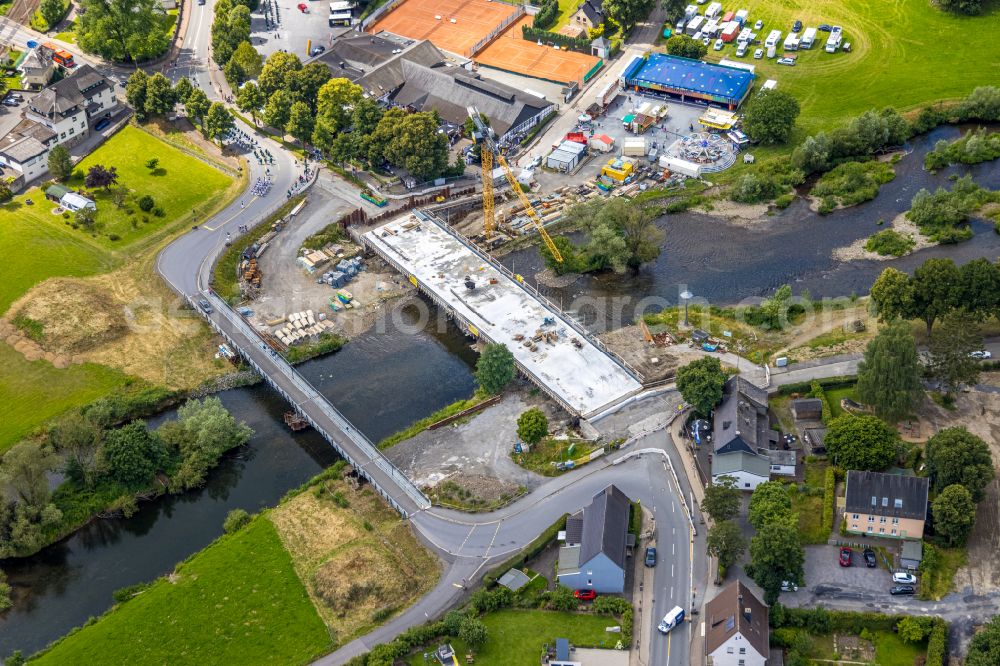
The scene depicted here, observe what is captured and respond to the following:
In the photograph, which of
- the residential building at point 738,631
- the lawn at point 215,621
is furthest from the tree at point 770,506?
the lawn at point 215,621

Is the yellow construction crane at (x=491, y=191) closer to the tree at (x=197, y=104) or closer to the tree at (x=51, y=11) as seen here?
the tree at (x=197, y=104)

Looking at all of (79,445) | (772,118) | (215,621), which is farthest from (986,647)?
(772,118)

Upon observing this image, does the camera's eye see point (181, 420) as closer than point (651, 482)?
No

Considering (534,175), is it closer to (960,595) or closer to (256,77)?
(256,77)

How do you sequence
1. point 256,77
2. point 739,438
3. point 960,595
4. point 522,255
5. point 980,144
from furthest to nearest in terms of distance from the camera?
point 256,77, point 980,144, point 522,255, point 739,438, point 960,595

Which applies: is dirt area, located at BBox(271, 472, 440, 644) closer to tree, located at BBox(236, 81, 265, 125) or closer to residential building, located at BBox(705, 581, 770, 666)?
residential building, located at BBox(705, 581, 770, 666)

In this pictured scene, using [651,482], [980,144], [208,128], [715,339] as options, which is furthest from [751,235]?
[208,128]

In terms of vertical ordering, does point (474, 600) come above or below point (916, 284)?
below
